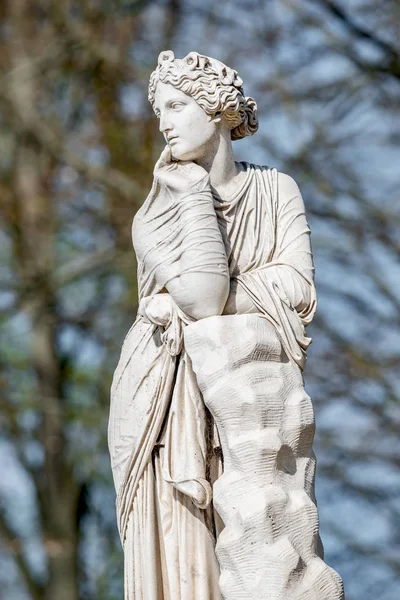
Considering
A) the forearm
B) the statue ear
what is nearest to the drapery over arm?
the forearm

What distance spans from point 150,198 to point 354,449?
824cm

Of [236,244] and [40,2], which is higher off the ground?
[40,2]

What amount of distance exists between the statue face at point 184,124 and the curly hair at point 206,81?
0.02 metres

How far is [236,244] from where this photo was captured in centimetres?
641

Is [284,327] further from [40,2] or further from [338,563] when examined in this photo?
[40,2]

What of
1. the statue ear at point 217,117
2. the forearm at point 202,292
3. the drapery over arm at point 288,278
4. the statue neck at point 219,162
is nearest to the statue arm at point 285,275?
the drapery over arm at point 288,278

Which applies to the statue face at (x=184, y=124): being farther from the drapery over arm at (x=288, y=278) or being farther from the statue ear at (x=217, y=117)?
the drapery over arm at (x=288, y=278)

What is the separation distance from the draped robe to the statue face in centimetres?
18

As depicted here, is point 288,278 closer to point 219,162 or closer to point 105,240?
point 219,162

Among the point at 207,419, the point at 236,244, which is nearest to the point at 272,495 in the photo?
the point at 207,419

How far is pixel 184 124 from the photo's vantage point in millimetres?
6367

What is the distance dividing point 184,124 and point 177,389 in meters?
0.96

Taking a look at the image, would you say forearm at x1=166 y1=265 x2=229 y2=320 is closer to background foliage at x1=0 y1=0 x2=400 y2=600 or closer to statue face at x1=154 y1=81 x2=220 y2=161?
statue face at x1=154 y1=81 x2=220 y2=161

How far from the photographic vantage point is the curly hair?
6359 mm
